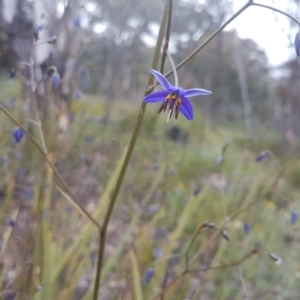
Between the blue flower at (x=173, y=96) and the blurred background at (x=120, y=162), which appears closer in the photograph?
the blue flower at (x=173, y=96)

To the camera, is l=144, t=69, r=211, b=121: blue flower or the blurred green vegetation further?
the blurred green vegetation

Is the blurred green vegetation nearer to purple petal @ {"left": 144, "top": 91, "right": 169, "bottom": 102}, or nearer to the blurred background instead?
the blurred background

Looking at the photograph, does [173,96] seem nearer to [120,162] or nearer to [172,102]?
[172,102]

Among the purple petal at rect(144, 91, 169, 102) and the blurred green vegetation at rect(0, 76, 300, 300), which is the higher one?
the purple petal at rect(144, 91, 169, 102)

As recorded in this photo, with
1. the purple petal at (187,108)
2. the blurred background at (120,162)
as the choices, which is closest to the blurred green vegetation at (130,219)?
the blurred background at (120,162)

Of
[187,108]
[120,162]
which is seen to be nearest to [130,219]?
[120,162]

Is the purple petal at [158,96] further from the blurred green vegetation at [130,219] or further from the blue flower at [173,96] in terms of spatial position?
the blurred green vegetation at [130,219]

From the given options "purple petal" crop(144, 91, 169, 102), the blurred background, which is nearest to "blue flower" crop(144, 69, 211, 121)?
"purple petal" crop(144, 91, 169, 102)

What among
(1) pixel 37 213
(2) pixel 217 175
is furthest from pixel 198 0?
(2) pixel 217 175
